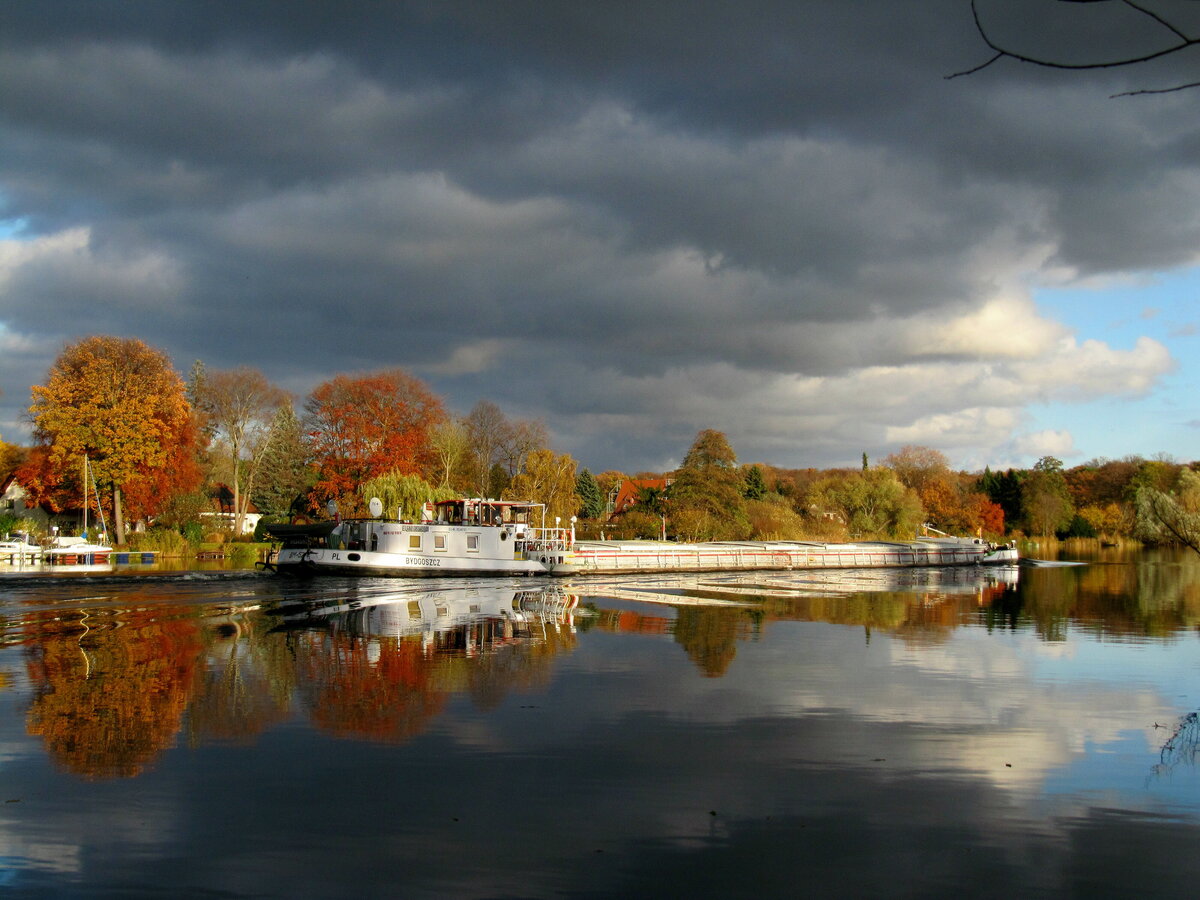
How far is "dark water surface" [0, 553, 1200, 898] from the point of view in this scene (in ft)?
27.2

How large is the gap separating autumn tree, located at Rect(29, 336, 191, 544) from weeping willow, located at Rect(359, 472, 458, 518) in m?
14.8

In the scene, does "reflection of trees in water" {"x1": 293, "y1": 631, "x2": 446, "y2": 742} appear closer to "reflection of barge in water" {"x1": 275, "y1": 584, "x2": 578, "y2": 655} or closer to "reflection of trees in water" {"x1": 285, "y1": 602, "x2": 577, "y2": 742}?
"reflection of trees in water" {"x1": 285, "y1": 602, "x2": 577, "y2": 742}

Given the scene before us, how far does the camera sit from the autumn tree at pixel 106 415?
63.2 m

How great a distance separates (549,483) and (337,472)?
57.3 ft

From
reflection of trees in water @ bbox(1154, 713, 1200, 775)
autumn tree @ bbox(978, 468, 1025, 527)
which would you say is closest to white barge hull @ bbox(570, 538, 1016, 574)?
reflection of trees in water @ bbox(1154, 713, 1200, 775)

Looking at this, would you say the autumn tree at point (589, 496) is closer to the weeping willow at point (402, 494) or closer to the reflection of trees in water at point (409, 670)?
the weeping willow at point (402, 494)

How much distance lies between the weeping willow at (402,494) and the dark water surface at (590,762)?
3848 cm

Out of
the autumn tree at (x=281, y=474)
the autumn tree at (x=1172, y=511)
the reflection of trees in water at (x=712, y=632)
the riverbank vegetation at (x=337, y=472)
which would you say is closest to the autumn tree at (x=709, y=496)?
the riverbank vegetation at (x=337, y=472)

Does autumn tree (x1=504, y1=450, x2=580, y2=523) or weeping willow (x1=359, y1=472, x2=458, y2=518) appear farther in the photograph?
autumn tree (x1=504, y1=450, x2=580, y2=523)

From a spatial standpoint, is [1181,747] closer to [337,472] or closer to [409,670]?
[409,670]

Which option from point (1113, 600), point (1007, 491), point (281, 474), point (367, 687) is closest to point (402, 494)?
point (281, 474)

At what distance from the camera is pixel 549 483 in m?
81.2

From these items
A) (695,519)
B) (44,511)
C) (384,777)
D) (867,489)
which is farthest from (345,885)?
(867,489)

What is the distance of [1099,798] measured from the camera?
10.6 metres
